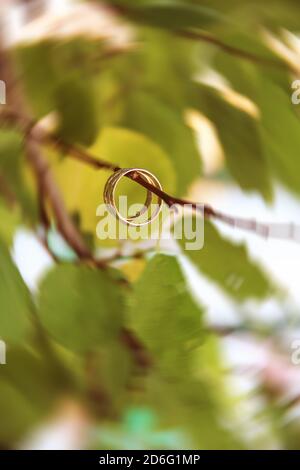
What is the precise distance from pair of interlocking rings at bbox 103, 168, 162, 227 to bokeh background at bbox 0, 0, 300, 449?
2 centimetres

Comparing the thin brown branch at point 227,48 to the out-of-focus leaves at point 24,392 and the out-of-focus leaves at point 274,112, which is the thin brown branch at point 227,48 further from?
the out-of-focus leaves at point 24,392

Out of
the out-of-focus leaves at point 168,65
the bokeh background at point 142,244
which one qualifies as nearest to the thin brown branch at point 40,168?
the bokeh background at point 142,244

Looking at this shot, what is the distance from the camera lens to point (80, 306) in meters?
0.44

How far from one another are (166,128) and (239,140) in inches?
2.5

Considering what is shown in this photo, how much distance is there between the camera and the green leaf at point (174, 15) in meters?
0.44

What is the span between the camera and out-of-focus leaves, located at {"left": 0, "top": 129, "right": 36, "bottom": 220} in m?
0.45

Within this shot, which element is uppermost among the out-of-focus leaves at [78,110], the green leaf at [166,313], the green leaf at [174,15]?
the green leaf at [174,15]

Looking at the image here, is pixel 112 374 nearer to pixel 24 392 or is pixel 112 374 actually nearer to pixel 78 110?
pixel 24 392

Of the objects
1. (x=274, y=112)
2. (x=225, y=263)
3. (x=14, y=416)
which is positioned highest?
(x=274, y=112)

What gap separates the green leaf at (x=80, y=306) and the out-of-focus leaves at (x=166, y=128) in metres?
0.12

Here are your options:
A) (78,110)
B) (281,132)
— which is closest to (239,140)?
(281,132)

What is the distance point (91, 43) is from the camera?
0.45 meters

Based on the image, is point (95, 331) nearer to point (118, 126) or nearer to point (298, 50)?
point (118, 126)

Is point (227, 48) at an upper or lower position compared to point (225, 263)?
upper
